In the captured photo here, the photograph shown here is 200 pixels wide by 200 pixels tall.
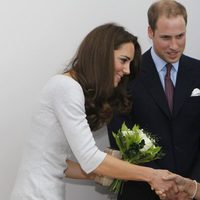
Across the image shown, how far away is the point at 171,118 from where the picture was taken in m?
2.22

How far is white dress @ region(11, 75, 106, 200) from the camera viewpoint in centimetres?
176

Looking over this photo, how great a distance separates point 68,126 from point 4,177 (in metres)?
0.82

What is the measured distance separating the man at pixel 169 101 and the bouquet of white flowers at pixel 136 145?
0.41ft

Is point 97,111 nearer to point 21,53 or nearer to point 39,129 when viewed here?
point 39,129

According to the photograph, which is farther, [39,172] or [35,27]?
[35,27]

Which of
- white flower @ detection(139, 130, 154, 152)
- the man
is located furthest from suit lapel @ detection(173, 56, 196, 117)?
white flower @ detection(139, 130, 154, 152)

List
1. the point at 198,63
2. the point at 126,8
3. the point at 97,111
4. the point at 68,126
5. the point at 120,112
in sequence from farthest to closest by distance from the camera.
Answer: the point at 126,8, the point at 198,63, the point at 120,112, the point at 97,111, the point at 68,126

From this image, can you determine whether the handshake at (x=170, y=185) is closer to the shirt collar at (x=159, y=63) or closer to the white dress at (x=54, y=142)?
the white dress at (x=54, y=142)

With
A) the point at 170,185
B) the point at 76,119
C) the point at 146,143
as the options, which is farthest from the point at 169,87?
the point at 76,119

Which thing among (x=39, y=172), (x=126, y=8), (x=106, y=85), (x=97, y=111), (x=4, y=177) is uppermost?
(x=126, y=8)

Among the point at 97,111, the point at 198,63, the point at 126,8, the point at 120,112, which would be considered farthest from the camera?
the point at 126,8

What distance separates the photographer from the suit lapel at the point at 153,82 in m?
2.23

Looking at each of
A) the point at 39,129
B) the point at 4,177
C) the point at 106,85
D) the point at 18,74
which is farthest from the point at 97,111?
the point at 4,177

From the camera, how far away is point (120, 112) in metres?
2.21
